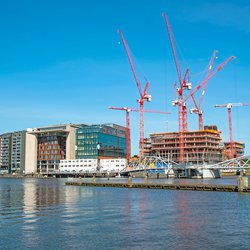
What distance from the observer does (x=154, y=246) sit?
32375 millimetres

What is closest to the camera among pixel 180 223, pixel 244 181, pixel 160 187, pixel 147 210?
pixel 180 223

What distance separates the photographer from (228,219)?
154ft

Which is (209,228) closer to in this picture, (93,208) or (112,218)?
(112,218)

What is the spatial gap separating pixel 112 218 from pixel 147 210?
10219mm

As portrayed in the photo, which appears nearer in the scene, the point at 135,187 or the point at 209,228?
the point at 209,228

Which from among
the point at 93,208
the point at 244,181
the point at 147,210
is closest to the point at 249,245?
the point at 147,210

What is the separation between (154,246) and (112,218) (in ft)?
50.9

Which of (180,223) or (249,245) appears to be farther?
(180,223)

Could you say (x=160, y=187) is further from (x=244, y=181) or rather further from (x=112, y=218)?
(x=112, y=218)

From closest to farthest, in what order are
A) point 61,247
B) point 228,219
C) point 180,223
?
point 61,247 < point 180,223 < point 228,219

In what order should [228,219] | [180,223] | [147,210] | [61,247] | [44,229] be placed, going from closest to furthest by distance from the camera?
[61,247] < [44,229] < [180,223] < [228,219] < [147,210]

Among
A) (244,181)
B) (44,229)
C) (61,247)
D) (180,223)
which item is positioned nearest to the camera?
(61,247)

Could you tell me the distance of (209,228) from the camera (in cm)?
4059

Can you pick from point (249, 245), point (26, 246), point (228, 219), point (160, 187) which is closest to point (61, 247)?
point (26, 246)
